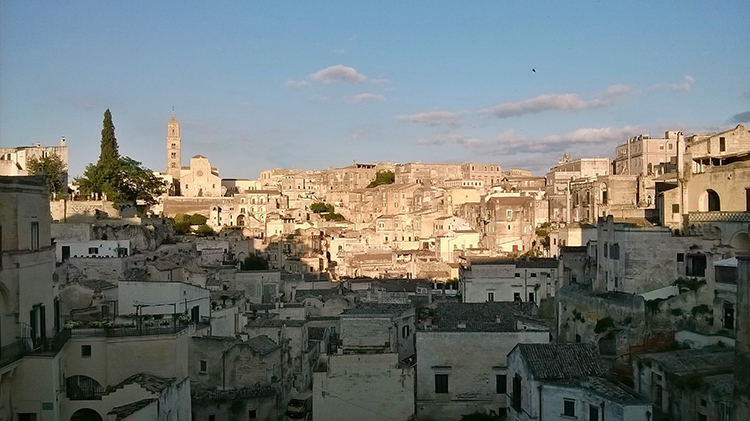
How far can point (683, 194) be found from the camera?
2872 cm

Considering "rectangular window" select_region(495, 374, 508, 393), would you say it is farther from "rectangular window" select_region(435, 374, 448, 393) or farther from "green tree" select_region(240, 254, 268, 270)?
"green tree" select_region(240, 254, 268, 270)

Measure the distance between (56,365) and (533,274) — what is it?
26324mm

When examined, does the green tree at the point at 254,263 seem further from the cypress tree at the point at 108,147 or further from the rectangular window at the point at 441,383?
the rectangular window at the point at 441,383

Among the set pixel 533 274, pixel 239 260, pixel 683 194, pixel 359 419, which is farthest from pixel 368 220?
pixel 359 419

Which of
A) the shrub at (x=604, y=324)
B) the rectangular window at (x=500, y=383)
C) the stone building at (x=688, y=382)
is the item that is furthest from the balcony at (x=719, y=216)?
the rectangular window at (x=500, y=383)

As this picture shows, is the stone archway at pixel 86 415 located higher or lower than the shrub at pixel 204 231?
lower

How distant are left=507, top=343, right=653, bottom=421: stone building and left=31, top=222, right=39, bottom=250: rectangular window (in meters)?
13.7

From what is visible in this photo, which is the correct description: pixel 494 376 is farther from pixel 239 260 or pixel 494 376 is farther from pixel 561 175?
pixel 561 175

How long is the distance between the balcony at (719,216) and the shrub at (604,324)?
6.11m

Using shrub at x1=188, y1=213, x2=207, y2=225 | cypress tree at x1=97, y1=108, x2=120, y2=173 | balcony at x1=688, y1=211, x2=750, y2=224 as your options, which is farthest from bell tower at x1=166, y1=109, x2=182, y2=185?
balcony at x1=688, y1=211, x2=750, y2=224

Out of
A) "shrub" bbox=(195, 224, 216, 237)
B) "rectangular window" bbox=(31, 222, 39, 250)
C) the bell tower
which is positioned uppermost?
the bell tower

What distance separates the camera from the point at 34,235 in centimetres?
1645

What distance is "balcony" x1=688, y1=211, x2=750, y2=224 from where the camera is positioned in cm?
2409

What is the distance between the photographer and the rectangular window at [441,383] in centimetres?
2283
